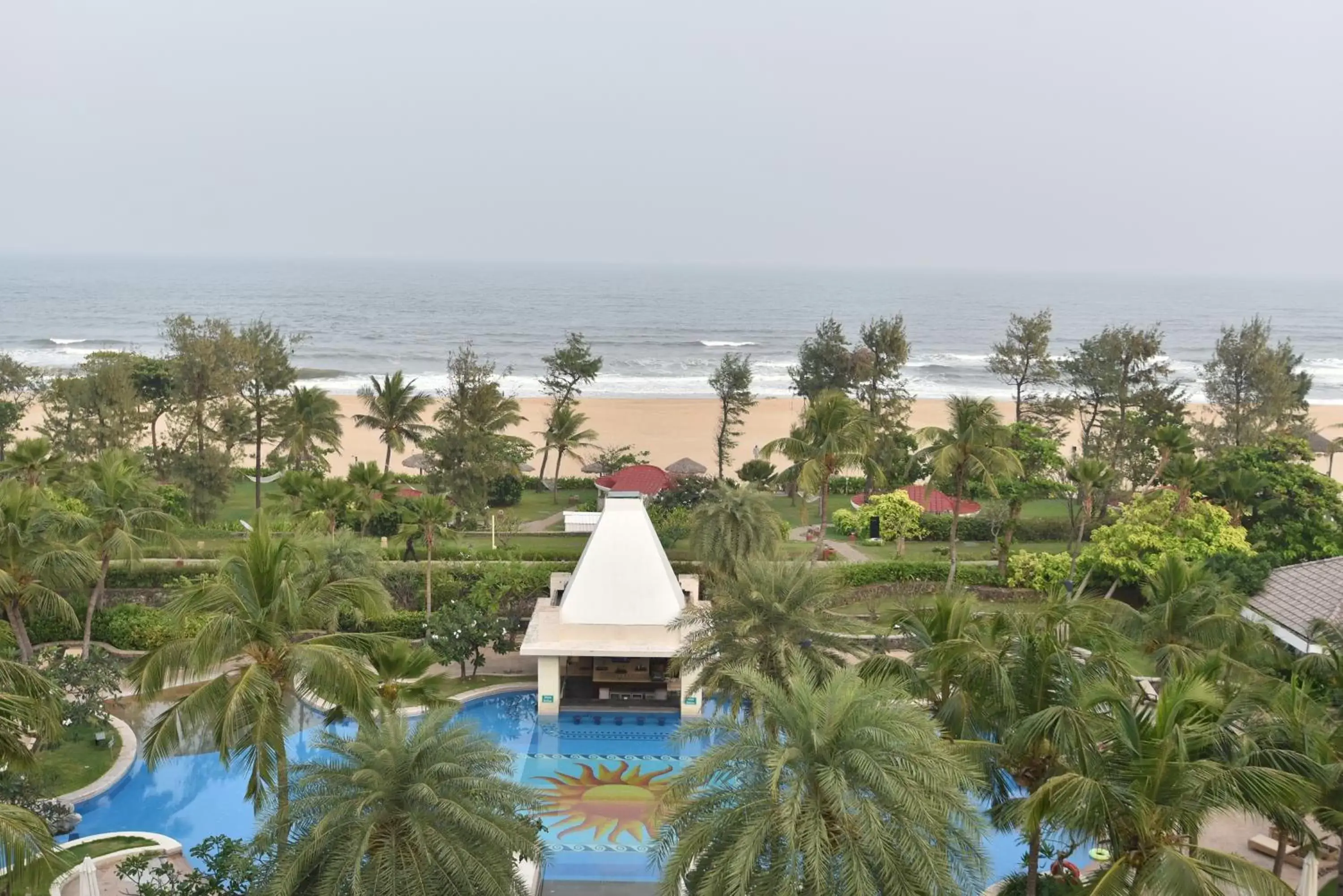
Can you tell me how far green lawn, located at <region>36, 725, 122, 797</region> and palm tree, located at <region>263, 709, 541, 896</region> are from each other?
881 cm

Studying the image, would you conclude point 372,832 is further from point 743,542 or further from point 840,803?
point 743,542

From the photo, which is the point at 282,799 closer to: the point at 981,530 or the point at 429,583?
the point at 429,583

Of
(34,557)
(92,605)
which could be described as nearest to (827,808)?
(34,557)

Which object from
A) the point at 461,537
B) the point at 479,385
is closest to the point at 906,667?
the point at 461,537

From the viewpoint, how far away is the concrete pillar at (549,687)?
23.0 metres

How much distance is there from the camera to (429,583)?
87.8ft

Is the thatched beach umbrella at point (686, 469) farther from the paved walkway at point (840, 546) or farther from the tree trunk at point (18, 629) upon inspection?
the tree trunk at point (18, 629)

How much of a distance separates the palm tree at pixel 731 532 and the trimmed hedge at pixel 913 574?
407 cm

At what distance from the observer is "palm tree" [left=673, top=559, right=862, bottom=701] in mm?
17703

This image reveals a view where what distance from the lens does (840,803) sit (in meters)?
10.7

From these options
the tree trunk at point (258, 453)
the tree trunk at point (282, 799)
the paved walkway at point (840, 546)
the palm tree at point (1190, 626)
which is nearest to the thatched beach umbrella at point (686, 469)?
the paved walkway at point (840, 546)

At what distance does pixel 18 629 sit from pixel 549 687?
35.4 feet

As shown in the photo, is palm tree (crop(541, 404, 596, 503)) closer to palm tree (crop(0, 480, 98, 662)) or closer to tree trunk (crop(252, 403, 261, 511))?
tree trunk (crop(252, 403, 261, 511))

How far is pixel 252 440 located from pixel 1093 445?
31.5 metres
